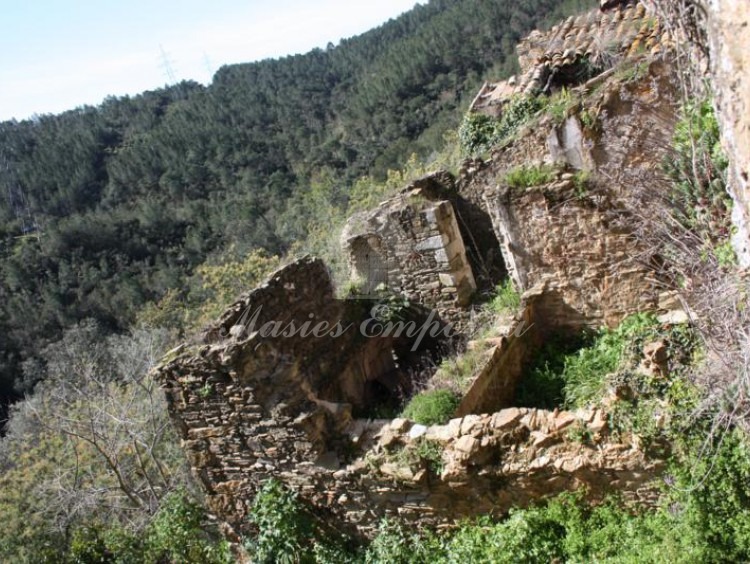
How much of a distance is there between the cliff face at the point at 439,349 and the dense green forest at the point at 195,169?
24.8 metres

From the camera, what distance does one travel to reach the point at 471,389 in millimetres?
6617

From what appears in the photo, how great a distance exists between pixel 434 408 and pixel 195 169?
133ft

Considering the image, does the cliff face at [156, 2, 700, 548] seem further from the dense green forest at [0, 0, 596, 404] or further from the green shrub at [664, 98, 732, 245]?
the dense green forest at [0, 0, 596, 404]

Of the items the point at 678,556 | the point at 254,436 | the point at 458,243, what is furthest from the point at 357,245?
the point at 678,556

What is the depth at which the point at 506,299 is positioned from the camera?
28.2 ft

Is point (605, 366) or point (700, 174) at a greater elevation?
point (700, 174)

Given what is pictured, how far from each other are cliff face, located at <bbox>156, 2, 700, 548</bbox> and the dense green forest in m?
24.8

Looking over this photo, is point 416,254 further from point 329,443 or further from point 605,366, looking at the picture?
point 329,443

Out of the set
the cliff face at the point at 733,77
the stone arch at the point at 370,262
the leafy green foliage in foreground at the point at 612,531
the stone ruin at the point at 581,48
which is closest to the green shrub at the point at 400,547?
the leafy green foliage in foreground at the point at 612,531

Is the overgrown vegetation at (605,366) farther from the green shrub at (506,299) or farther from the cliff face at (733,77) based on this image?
the cliff face at (733,77)

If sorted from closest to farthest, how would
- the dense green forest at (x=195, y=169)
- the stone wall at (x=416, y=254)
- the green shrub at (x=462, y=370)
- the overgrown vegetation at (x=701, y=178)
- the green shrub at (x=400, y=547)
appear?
the overgrown vegetation at (x=701, y=178)
the green shrub at (x=400, y=547)
the green shrub at (x=462, y=370)
the stone wall at (x=416, y=254)
the dense green forest at (x=195, y=169)

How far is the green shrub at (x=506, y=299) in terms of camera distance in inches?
327

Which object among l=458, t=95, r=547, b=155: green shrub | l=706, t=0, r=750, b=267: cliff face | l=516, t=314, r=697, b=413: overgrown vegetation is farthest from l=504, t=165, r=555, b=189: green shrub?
l=706, t=0, r=750, b=267: cliff face

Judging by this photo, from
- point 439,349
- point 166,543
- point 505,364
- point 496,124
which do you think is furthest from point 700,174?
point 166,543
